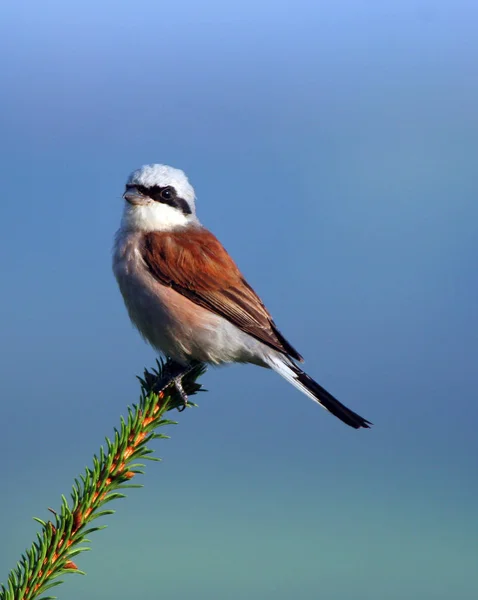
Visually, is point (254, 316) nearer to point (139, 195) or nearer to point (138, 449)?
point (139, 195)

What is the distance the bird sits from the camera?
2.75m

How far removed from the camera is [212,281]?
2.88 m

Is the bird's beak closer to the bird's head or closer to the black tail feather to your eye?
the bird's head

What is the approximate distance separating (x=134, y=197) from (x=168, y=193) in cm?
16

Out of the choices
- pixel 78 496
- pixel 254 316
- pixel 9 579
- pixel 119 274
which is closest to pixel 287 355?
pixel 254 316

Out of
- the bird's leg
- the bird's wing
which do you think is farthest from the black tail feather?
the bird's leg

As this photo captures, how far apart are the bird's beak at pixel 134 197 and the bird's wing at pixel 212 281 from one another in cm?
17

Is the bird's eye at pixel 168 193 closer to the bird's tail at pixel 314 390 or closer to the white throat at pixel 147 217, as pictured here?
the white throat at pixel 147 217

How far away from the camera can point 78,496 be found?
1.55 m

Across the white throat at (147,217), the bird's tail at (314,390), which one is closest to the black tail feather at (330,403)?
the bird's tail at (314,390)

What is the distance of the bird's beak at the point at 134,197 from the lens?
3.05 m

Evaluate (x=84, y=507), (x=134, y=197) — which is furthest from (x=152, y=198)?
(x=84, y=507)

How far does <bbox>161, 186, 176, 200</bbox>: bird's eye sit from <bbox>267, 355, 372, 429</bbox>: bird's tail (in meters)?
0.86

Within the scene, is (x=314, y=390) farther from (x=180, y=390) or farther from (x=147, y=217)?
(x=147, y=217)
